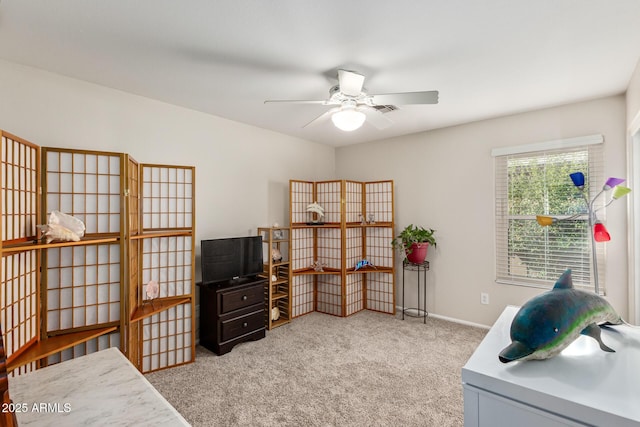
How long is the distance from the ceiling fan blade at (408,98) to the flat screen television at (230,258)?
206cm

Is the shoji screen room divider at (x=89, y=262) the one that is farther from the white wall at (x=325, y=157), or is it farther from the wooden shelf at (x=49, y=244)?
the white wall at (x=325, y=157)

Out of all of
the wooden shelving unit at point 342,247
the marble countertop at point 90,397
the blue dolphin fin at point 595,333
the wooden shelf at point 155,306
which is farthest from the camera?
the wooden shelving unit at point 342,247

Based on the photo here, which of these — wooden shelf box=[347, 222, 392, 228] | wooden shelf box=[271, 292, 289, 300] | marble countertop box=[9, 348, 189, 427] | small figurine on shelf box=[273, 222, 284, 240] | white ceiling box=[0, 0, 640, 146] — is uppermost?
white ceiling box=[0, 0, 640, 146]

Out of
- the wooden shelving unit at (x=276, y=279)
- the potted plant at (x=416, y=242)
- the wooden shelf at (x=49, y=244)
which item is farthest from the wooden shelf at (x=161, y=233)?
the potted plant at (x=416, y=242)

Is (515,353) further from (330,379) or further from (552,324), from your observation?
(330,379)

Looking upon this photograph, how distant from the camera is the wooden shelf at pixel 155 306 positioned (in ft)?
8.01

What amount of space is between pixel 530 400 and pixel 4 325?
8.03 feet

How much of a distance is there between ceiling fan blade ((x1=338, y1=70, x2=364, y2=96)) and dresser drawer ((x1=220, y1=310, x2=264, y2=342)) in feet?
7.92

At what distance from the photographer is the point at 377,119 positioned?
3.34 meters

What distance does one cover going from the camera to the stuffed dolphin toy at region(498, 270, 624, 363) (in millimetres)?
978

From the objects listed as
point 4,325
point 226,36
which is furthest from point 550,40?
point 4,325

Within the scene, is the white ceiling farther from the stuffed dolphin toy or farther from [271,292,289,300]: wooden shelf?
[271,292,289,300]: wooden shelf

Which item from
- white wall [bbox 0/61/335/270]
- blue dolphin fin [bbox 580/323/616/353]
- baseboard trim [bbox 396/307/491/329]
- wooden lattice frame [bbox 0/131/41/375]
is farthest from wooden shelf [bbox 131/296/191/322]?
baseboard trim [bbox 396/307/491/329]

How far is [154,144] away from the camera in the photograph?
301cm
